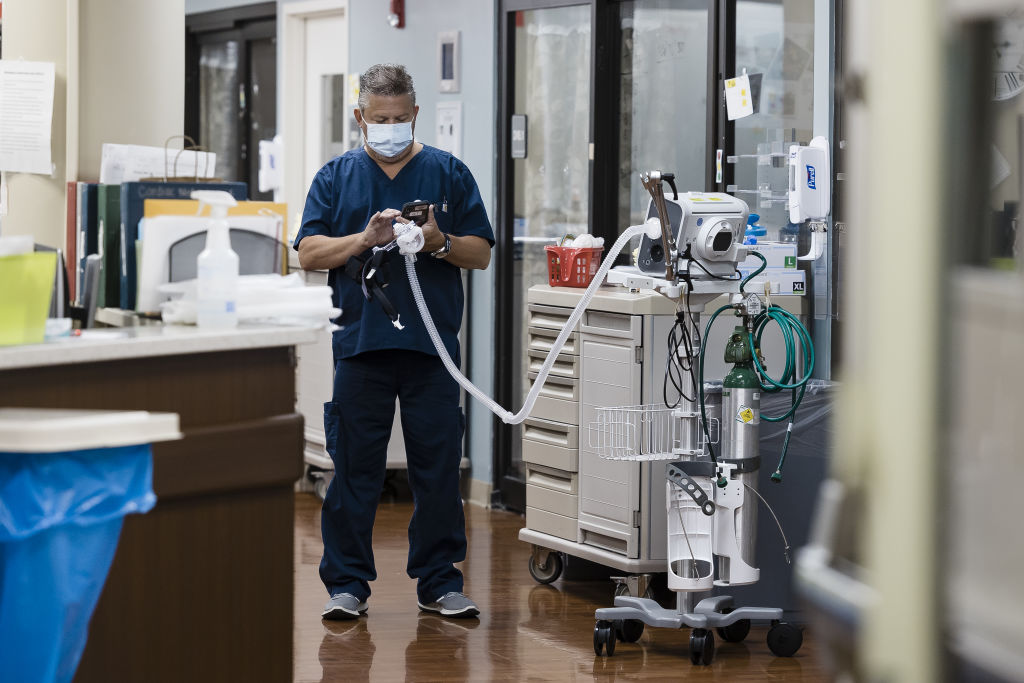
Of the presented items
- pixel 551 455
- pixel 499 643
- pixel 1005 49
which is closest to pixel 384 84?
pixel 551 455

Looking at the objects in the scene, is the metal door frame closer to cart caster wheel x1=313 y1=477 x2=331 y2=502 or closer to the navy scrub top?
cart caster wheel x1=313 y1=477 x2=331 y2=502

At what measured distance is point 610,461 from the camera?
3939 millimetres

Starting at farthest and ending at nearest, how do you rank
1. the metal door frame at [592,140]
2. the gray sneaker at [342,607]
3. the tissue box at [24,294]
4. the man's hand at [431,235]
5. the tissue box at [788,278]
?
the metal door frame at [592,140]
the tissue box at [788,278]
the gray sneaker at [342,607]
the man's hand at [431,235]
the tissue box at [24,294]

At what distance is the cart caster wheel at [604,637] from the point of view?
3482 mm

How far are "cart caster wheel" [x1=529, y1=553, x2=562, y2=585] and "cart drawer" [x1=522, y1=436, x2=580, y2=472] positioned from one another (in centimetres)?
31

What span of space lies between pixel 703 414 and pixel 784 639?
0.66 metres

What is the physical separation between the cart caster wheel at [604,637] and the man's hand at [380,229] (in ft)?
3.92

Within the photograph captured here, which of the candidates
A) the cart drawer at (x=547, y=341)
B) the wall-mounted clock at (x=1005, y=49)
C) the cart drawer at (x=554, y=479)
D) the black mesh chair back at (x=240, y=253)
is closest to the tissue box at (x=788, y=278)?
the cart drawer at (x=547, y=341)

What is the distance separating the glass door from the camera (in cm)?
513

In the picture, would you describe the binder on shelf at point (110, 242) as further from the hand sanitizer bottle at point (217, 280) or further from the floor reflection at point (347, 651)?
the floor reflection at point (347, 651)

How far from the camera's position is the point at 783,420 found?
3.73 metres

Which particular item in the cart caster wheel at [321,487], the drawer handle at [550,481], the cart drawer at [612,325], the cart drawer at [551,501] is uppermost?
the cart drawer at [612,325]

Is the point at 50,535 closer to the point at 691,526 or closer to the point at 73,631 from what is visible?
the point at 73,631

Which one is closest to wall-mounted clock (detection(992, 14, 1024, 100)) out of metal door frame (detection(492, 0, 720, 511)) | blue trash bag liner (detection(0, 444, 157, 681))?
blue trash bag liner (detection(0, 444, 157, 681))
